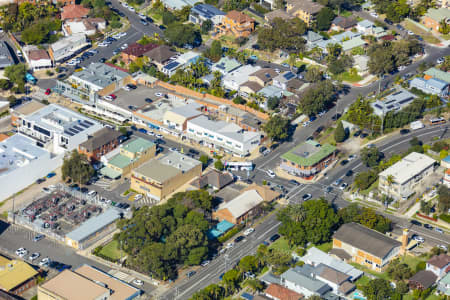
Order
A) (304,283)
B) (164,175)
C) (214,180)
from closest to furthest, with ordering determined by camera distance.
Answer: (304,283) < (164,175) < (214,180)

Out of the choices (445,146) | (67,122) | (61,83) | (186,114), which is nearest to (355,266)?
(445,146)

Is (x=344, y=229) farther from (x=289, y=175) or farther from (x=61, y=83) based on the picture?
(x=61, y=83)

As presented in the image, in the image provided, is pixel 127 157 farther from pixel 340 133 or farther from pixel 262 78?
pixel 340 133

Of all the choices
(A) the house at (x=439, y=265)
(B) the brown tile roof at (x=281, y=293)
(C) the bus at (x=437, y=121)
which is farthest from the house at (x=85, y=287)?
(C) the bus at (x=437, y=121)

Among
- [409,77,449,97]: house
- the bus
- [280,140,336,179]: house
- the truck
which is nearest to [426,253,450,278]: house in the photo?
[280,140,336,179]: house

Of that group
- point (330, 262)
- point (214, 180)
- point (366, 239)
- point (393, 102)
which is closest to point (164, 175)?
point (214, 180)

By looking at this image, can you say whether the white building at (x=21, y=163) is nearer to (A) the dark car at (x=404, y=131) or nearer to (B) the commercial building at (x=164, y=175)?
(B) the commercial building at (x=164, y=175)

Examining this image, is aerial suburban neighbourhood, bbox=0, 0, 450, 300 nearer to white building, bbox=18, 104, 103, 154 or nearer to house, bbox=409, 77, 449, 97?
white building, bbox=18, 104, 103, 154
